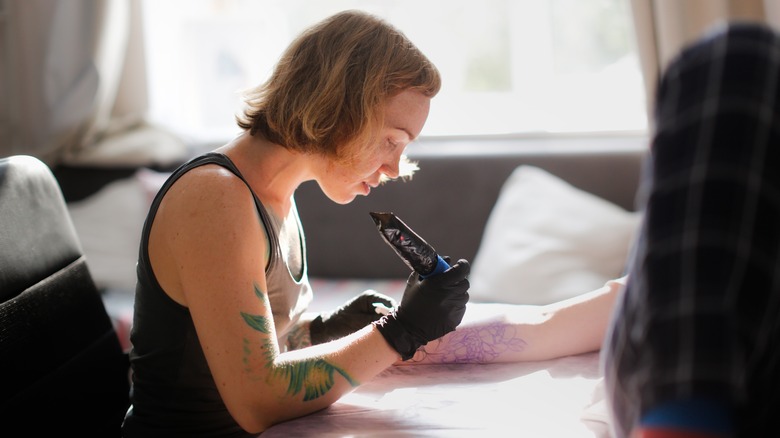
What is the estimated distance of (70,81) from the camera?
308 cm

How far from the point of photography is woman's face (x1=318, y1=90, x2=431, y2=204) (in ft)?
4.31

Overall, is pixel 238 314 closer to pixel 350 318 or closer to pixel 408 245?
pixel 408 245

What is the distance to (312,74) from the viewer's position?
1.27 m

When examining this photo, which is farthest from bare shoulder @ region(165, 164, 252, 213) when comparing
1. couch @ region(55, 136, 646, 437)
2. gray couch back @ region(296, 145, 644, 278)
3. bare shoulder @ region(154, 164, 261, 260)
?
gray couch back @ region(296, 145, 644, 278)

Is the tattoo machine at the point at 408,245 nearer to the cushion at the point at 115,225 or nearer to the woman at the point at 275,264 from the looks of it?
the woman at the point at 275,264

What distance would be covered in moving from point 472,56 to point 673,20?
2.90 feet

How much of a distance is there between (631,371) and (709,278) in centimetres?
11

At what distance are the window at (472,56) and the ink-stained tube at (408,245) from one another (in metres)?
1.82

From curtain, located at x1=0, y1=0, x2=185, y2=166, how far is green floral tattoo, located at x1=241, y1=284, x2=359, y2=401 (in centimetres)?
206

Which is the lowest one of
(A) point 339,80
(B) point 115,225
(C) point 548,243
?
(C) point 548,243

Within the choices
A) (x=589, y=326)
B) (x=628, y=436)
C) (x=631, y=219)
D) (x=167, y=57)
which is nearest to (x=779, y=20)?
(x=631, y=219)

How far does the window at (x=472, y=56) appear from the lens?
3021 mm

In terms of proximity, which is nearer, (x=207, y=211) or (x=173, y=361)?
(x=207, y=211)

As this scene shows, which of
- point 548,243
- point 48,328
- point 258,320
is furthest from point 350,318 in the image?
point 548,243
